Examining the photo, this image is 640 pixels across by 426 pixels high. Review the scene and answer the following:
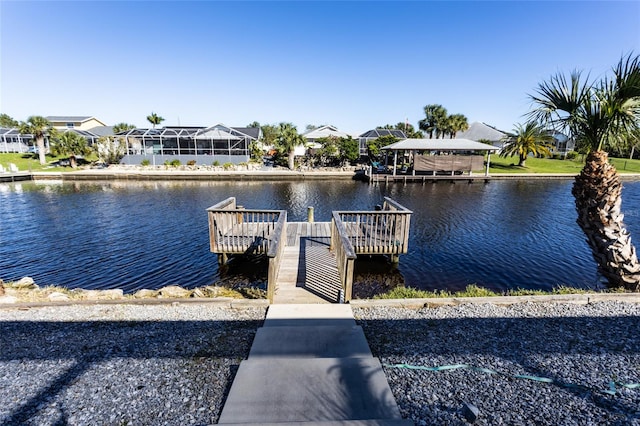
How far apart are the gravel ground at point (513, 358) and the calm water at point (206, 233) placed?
11.7ft

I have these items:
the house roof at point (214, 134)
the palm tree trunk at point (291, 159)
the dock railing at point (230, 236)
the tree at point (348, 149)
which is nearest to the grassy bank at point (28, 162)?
the house roof at point (214, 134)

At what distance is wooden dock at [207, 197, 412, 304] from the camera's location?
6.81 meters

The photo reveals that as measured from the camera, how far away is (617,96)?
6.87m

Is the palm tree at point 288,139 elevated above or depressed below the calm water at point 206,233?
above

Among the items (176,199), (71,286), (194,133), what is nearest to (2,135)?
(194,133)

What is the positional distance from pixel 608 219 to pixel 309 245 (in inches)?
316

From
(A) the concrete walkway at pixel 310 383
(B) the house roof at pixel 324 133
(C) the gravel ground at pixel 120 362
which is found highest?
(B) the house roof at pixel 324 133

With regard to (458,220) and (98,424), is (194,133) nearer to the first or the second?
(458,220)

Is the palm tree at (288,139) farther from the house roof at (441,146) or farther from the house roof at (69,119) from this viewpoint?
the house roof at (69,119)

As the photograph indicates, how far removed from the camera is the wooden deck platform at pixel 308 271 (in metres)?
6.77

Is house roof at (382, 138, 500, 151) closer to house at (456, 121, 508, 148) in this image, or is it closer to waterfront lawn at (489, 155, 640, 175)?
waterfront lawn at (489, 155, 640, 175)

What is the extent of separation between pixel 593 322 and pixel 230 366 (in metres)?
6.16

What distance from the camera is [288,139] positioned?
114ft

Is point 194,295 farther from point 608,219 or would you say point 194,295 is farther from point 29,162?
point 29,162
